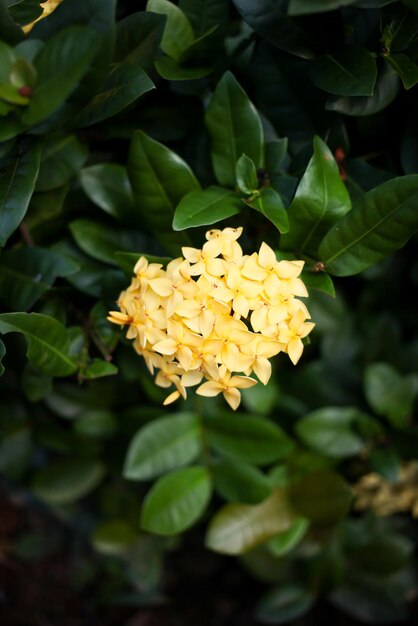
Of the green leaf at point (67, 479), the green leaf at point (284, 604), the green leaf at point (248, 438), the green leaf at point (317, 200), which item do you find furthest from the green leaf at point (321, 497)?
the green leaf at point (317, 200)

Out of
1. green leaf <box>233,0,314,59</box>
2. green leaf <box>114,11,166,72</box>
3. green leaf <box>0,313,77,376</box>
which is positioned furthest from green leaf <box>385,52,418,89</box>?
green leaf <box>0,313,77,376</box>

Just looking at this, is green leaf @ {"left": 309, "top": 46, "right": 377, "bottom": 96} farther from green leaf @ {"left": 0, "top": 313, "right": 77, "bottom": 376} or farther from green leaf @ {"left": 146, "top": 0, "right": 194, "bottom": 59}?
green leaf @ {"left": 0, "top": 313, "right": 77, "bottom": 376}

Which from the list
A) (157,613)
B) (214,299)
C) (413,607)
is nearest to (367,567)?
(413,607)

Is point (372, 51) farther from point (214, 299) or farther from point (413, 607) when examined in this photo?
point (413, 607)

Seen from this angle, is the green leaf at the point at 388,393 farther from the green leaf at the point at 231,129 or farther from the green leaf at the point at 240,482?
the green leaf at the point at 231,129

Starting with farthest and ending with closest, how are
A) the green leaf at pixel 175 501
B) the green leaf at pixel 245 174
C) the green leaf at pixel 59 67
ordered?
1. the green leaf at pixel 175 501
2. the green leaf at pixel 245 174
3. the green leaf at pixel 59 67

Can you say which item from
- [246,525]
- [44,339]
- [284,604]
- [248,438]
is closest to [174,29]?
[44,339]
